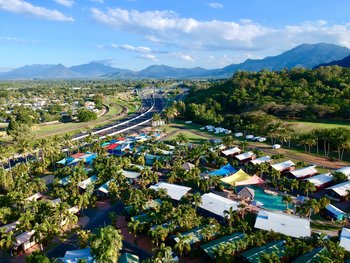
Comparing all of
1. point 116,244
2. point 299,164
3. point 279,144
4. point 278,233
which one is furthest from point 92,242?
point 279,144

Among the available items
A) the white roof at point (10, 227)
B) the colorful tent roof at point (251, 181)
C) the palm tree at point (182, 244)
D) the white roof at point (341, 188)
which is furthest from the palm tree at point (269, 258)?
the white roof at point (10, 227)

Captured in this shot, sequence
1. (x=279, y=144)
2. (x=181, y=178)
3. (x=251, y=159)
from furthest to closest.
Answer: (x=279, y=144), (x=251, y=159), (x=181, y=178)

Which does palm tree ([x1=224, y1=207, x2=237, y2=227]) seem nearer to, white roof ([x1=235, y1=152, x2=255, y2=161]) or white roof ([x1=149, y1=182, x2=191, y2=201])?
white roof ([x1=149, y1=182, x2=191, y2=201])

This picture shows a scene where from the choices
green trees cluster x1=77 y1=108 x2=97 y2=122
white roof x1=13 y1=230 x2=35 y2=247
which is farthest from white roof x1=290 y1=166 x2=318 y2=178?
green trees cluster x1=77 y1=108 x2=97 y2=122

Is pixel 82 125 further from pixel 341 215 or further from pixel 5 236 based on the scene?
pixel 341 215

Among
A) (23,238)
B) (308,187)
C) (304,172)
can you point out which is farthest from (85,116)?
(308,187)

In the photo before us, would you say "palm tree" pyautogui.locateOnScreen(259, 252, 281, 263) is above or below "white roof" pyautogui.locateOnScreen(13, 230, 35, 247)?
above

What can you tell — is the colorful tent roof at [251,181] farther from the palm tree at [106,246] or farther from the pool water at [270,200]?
the palm tree at [106,246]
